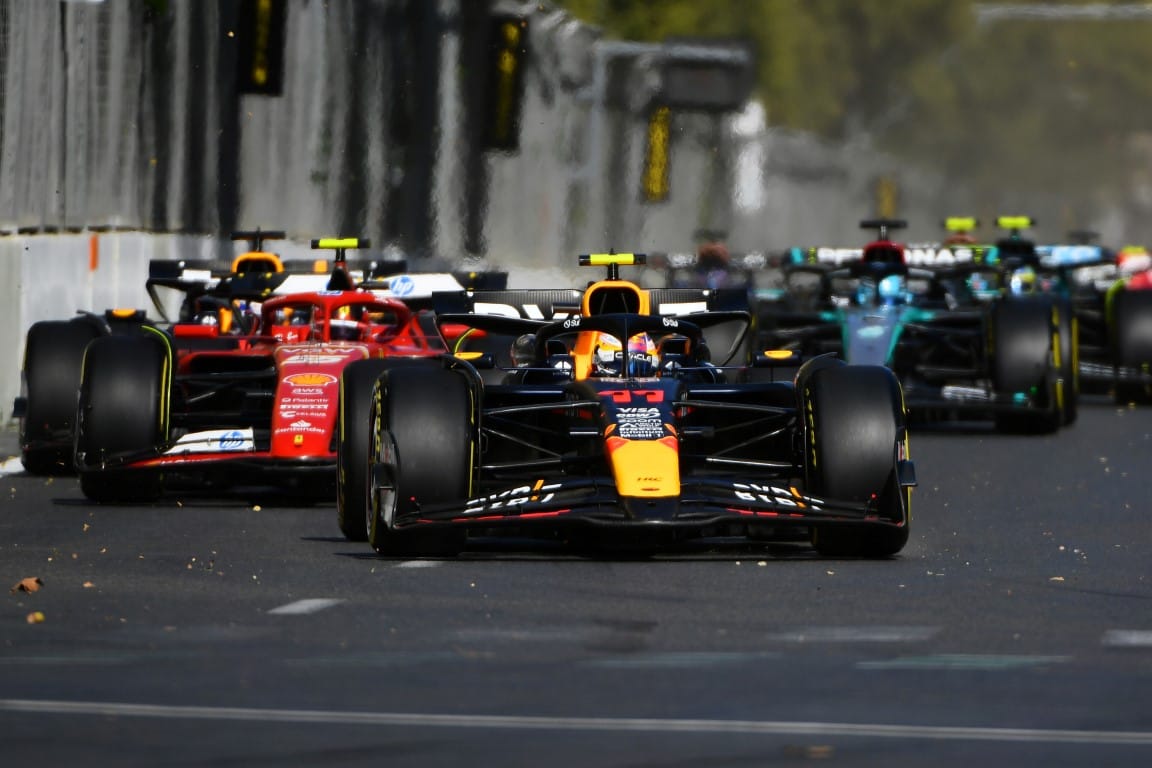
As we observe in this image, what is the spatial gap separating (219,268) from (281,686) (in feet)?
38.9

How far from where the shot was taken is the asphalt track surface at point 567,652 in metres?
6.84

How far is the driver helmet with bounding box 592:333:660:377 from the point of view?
1279 cm

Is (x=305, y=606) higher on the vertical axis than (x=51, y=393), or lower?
lower

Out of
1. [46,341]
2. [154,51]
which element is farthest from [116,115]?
[46,341]

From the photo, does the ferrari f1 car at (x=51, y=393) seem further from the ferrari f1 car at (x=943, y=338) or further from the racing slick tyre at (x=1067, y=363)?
the racing slick tyre at (x=1067, y=363)

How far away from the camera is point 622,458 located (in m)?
11.0

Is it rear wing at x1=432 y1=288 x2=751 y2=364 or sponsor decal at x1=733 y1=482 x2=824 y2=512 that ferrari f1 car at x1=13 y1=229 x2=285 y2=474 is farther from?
sponsor decal at x1=733 y1=482 x2=824 y2=512

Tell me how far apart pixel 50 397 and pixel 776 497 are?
20.5 feet

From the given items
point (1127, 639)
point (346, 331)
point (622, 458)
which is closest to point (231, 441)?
point (346, 331)

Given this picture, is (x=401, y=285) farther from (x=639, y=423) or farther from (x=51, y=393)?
(x=639, y=423)

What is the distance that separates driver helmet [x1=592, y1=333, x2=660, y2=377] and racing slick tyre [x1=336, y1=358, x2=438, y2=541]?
35.9 inches

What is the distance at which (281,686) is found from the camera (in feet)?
25.3

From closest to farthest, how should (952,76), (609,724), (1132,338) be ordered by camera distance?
(609,724)
(1132,338)
(952,76)

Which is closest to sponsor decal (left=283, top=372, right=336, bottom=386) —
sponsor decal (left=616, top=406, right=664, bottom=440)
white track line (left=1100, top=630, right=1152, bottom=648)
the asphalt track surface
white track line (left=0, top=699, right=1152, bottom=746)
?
the asphalt track surface
